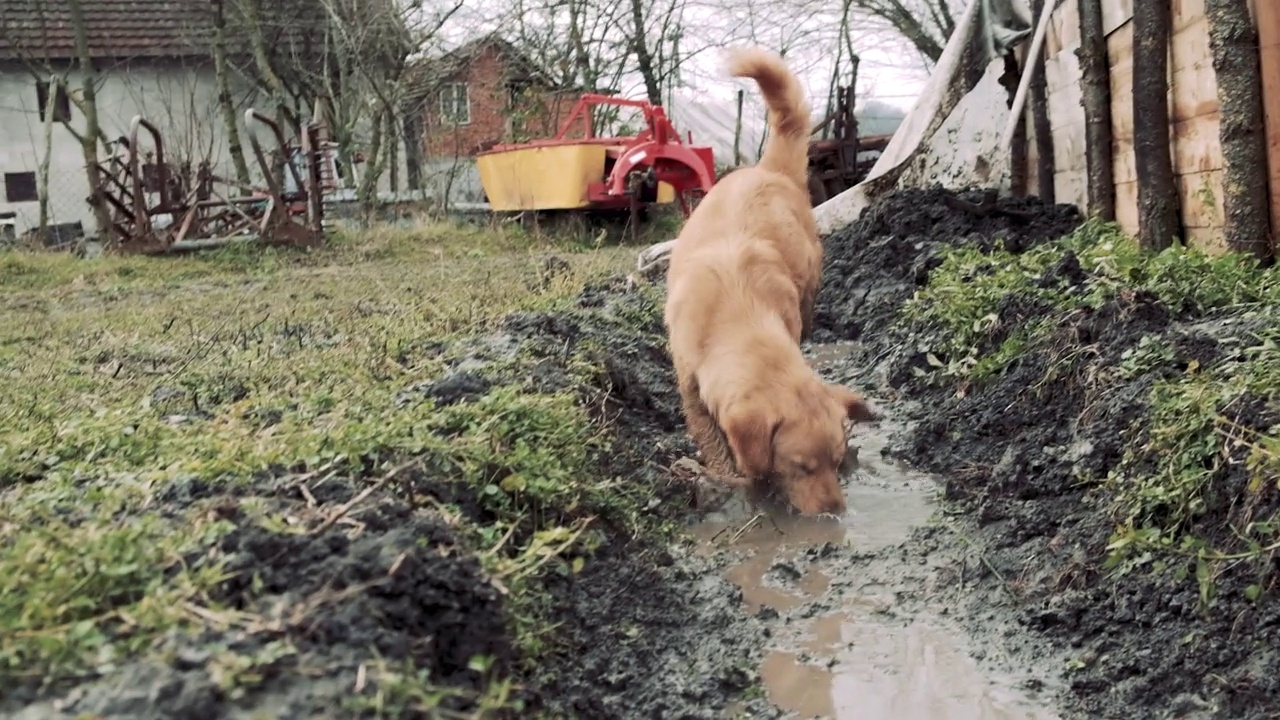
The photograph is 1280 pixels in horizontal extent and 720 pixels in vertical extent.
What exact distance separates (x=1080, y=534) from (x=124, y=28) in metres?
29.9

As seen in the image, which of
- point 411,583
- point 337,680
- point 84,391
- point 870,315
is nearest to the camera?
point 337,680

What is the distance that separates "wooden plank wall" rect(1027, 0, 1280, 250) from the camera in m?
5.07

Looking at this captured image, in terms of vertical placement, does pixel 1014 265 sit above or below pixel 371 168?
below

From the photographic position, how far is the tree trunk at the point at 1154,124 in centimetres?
523

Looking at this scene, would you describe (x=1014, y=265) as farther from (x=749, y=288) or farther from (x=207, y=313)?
(x=207, y=313)

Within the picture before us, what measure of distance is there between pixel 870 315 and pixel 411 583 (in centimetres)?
570

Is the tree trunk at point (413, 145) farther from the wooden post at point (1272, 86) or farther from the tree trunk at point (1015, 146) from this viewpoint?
the wooden post at point (1272, 86)

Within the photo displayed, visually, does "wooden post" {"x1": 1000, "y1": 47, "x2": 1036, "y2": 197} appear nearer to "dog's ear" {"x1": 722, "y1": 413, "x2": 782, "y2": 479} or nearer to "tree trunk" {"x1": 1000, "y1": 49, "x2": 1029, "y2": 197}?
"tree trunk" {"x1": 1000, "y1": 49, "x2": 1029, "y2": 197}

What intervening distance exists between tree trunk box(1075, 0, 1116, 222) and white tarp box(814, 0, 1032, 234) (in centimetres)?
210

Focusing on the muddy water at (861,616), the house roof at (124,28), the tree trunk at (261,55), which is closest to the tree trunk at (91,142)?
the tree trunk at (261,55)

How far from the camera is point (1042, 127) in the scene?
7.99 meters

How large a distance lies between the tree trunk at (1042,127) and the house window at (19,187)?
27.8m

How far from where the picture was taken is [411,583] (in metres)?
1.97

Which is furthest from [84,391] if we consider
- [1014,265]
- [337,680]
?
[1014,265]
